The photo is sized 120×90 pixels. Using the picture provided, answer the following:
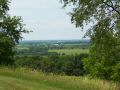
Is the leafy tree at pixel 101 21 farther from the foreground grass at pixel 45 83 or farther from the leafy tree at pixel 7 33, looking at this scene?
the leafy tree at pixel 7 33

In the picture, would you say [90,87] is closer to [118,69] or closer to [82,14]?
[82,14]

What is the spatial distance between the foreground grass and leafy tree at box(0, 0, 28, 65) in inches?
749

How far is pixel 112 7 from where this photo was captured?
2162cm

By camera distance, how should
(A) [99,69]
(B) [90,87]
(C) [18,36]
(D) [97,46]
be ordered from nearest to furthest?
(B) [90,87] → (D) [97,46] → (C) [18,36] → (A) [99,69]

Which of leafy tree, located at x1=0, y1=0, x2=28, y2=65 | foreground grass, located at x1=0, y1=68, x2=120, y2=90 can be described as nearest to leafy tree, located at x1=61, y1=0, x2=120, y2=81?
foreground grass, located at x1=0, y1=68, x2=120, y2=90

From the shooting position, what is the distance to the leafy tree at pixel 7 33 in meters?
41.7

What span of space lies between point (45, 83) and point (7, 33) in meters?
25.1

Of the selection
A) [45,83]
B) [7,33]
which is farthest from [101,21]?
[7,33]

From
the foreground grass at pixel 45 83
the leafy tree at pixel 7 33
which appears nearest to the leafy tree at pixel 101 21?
the foreground grass at pixel 45 83

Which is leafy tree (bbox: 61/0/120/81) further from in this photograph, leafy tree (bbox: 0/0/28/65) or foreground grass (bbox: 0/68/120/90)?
leafy tree (bbox: 0/0/28/65)

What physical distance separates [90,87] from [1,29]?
1047 inches

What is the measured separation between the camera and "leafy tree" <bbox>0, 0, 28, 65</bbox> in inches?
1641

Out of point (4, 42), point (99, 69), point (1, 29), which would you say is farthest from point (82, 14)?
point (99, 69)

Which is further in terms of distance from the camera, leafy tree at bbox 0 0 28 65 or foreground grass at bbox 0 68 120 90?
leafy tree at bbox 0 0 28 65
